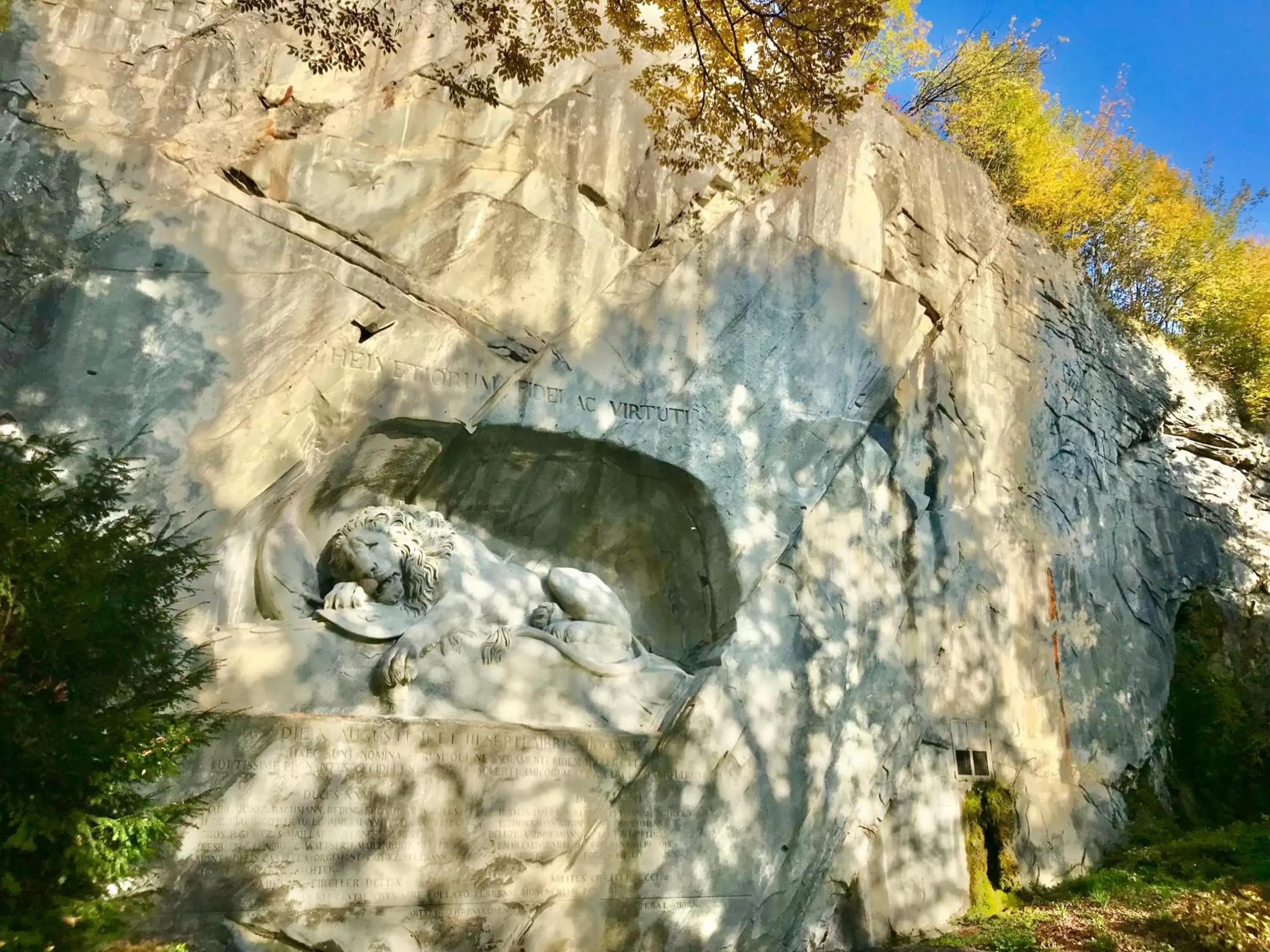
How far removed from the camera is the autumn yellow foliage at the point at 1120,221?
14125mm

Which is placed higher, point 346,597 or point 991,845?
point 346,597

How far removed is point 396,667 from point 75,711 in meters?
2.78

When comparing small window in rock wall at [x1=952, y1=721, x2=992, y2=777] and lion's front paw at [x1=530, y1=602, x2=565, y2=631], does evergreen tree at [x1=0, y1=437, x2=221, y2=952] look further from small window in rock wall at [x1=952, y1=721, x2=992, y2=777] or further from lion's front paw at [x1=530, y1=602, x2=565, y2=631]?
small window in rock wall at [x1=952, y1=721, x2=992, y2=777]

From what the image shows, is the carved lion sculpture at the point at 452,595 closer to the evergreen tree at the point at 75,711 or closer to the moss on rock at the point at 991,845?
the evergreen tree at the point at 75,711

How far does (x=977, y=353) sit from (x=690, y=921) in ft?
22.6

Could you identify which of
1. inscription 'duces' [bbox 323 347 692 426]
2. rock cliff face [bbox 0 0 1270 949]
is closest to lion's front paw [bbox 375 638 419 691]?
rock cliff face [bbox 0 0 1270 949]

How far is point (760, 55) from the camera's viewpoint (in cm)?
763

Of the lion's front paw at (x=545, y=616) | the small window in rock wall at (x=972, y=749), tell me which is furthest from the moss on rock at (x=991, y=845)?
the lion's front paw at (x=545, y=616)

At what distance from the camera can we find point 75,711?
442cm

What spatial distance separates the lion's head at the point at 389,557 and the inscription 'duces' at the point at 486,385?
106 cm

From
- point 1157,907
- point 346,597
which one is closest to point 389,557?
point 346,597

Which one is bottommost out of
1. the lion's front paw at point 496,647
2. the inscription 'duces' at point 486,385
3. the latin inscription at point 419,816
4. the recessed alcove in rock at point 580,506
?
the latin inscription at point 419,816

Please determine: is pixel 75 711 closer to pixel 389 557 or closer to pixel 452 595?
pixel 389 557

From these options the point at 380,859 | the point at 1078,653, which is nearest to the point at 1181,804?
the point at 1078,653
